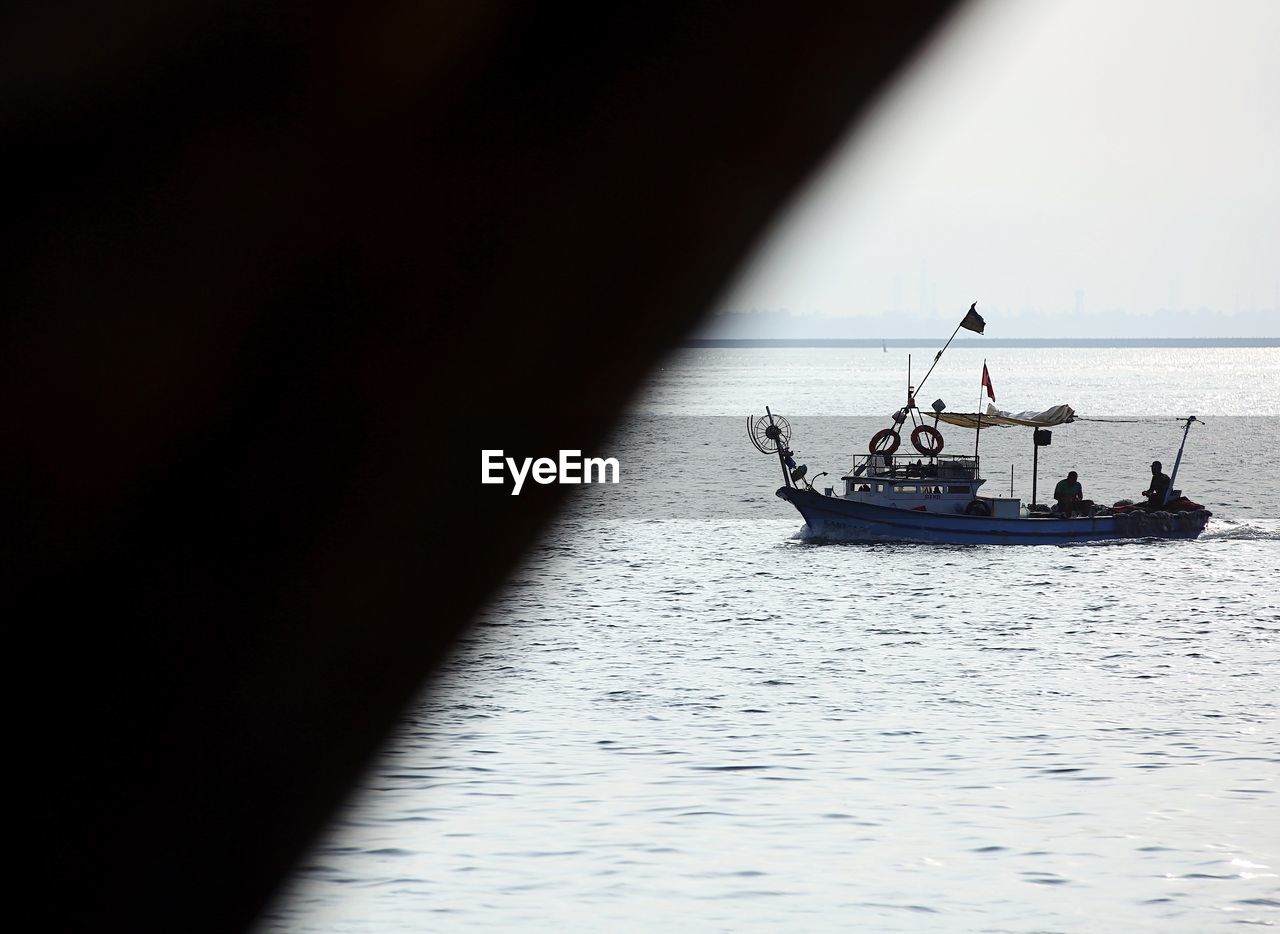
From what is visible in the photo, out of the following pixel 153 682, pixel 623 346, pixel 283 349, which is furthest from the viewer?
pixel 623 346

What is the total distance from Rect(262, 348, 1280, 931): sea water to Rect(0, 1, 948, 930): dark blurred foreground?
68.4 inches

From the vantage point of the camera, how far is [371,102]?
58094 mm

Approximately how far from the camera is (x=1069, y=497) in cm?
5531

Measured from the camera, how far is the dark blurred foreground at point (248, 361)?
20.8 m

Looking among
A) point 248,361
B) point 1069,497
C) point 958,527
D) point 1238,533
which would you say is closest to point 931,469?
point 958,527

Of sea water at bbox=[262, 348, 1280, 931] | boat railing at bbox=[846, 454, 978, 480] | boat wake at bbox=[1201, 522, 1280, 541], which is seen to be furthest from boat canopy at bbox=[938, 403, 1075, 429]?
sea water at bbox=[262, 348, 1280, 931]

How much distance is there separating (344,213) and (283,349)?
37782 millimetres

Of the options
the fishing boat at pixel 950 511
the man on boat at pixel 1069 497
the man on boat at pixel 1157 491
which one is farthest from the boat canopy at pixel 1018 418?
the man on boat at pixel 1157 491

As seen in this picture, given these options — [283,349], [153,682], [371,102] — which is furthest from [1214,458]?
[153,682]

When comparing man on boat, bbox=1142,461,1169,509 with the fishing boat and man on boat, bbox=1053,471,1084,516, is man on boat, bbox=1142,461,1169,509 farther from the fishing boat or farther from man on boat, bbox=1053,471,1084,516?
man on boat, bbox=1053,471,1084,516

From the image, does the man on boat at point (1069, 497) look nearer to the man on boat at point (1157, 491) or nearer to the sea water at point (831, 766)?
the man on boat at point (1157, 491)

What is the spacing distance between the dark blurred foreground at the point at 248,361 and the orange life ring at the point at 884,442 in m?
13.0

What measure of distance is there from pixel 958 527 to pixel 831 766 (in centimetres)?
3435

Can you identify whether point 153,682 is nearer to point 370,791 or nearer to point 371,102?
point 370,791
